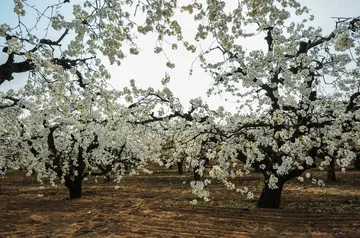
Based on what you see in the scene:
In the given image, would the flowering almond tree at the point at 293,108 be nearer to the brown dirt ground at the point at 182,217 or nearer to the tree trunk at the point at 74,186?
the brown dirt ground at the point at 182,217

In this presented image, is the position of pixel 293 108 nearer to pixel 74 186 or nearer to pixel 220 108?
pixel 220 108

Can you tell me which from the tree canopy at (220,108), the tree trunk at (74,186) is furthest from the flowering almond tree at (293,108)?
the tree trunk at (74,186)

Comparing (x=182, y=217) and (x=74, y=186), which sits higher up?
(x=74, y=186)

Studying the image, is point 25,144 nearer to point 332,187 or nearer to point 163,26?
point 163,26

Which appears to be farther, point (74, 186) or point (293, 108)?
point (74, 186)

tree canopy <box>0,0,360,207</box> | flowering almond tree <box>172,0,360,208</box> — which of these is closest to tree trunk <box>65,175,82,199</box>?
tree canopy <box>0,0,360,207</box>

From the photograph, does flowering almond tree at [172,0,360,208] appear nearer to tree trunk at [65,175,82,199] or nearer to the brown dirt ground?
the brown dirt ground

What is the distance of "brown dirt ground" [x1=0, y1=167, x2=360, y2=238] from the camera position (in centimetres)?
1039

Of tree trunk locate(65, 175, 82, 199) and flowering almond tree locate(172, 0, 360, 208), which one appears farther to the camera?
tree trunk locate(65, 175, 82, 199)

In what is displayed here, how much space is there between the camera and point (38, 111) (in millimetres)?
17359

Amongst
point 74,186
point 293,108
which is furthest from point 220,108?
point 74,186

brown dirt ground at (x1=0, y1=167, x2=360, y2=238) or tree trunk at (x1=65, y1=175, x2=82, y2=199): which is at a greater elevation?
tree trunk at (x1=65, y1=175, x2=82, y2=199)

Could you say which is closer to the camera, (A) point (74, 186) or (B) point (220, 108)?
(B) point (220, 108)

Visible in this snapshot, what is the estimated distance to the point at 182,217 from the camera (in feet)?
41.3
